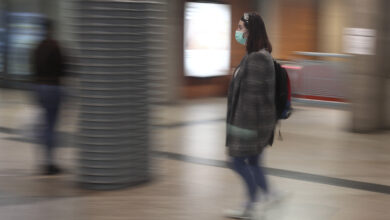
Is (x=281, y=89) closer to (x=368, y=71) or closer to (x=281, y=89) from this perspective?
(x=281, y=89)

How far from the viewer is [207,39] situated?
14852 millimetres

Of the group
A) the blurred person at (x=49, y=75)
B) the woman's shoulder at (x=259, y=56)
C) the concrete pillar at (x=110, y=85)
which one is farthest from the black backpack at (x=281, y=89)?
the blurred person at (x=49, y=75)

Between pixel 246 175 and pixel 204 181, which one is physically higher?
pixel 246 175

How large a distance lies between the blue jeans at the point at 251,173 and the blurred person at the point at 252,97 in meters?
0.04

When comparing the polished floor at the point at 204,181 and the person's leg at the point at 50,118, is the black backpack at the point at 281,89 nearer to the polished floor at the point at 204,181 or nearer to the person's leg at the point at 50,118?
the polished floor at the point at 204,181

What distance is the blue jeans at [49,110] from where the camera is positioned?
6.03 metres

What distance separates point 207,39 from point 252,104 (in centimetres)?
1055

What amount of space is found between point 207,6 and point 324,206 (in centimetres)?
1010

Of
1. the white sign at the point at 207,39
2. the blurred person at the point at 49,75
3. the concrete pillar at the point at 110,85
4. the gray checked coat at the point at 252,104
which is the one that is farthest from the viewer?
the white sign at the point at 207,39

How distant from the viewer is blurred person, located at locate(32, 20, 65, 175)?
6.02 meters

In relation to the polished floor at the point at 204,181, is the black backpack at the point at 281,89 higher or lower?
higher

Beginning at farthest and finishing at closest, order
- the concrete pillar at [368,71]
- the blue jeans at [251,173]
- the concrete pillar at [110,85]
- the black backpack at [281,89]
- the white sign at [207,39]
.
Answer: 1. the white sign at [207,39]
2. the concrete pillar at [368,71]
3. the concrete pillar at [110,85]
4. the blue jeans at [251,173]
5. the black backpack at [281,89]

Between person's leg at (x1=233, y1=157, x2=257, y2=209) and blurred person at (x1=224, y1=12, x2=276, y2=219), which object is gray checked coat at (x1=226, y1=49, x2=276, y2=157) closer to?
blurred person at (x1=224, y1=12, x2=276, y2=219)

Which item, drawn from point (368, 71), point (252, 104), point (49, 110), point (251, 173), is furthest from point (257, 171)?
point (368, 71)
